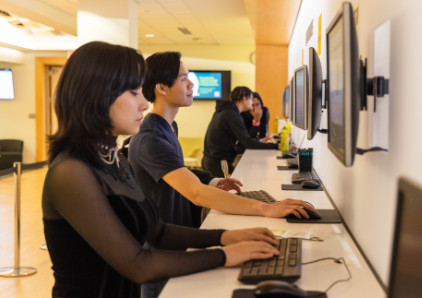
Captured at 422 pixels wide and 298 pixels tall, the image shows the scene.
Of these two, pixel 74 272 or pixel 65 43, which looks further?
pixel 65 43

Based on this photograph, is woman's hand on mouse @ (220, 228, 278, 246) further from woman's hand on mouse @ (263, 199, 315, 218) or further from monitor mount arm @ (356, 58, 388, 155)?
woman's hand on mouse @ (263, 199, 315, 218)

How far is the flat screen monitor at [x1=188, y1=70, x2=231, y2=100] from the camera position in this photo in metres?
12.1

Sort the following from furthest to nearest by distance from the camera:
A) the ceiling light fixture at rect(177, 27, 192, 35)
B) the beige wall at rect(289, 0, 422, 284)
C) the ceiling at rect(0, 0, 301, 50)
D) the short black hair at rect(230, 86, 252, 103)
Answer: the ceiling light fixture at rect(177, 27, 192, 35) → the ceiling at rect(0, 0, 301, 50) → the short black hair at rect(230, 86, 252, 103) → the beige wall at rect(289, 0, 422, 284)

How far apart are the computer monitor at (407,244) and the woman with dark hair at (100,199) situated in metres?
0.71

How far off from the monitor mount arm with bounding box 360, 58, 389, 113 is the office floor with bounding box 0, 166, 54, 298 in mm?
2775

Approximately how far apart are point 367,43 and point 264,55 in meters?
8.64

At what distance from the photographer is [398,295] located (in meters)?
0.71

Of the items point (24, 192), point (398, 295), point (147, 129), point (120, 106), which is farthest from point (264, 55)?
point (398, 295)

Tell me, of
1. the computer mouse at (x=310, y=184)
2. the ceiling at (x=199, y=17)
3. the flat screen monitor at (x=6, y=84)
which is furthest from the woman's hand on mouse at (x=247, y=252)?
the flat screen monitor at (x=6, y=84)

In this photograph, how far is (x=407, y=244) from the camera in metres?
0.67

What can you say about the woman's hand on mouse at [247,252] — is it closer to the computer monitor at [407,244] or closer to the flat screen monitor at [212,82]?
the computer monitor at [407,244]

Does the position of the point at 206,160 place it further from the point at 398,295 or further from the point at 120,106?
the point at 398,295

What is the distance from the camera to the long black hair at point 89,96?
1352 mm

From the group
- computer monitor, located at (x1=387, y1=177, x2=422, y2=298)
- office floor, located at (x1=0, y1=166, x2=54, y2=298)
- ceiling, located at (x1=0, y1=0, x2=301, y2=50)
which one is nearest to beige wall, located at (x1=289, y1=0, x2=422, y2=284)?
computer monitor, located at (x1=387, y1=177, x2=422, y2=298)
